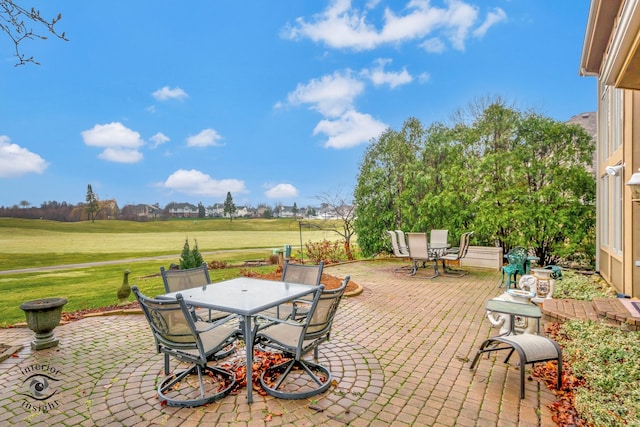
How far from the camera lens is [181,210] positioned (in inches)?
622

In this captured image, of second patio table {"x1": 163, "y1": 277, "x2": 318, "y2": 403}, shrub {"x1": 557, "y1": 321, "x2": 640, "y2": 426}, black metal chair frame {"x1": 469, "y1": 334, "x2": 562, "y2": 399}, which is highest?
second patio table {"x1": 163, "y1": 277, "x2": 318, "y2": 403}

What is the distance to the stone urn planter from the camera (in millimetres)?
3902

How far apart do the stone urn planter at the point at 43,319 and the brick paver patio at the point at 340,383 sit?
0.18m

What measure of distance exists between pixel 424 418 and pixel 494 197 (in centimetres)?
861

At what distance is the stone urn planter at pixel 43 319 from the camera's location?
390 centimetres

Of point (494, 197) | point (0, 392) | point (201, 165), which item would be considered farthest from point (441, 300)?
point (201, 165)

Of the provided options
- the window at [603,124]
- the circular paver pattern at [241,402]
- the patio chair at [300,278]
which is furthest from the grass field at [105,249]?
the window at [603,124]

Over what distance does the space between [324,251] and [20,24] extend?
33.2 ft

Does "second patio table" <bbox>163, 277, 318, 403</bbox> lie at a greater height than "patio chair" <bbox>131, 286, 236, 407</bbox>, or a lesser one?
greater

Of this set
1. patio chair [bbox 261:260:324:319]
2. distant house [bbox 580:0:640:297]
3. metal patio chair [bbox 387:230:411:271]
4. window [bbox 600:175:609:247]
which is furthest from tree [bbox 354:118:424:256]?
patio chair [bbox 261:260:324:319]

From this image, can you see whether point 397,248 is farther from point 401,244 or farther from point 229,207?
point 229,207

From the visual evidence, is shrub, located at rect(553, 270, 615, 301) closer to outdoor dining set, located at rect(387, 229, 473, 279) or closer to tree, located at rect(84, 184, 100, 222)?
outdoor dining set, located at rect(387, 229, 473, 279)

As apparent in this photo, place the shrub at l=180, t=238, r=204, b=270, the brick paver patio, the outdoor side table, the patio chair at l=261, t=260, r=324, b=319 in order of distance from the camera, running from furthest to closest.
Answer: the shrub at l=180, t=238, r=204, b=270
the patio chair at l=261, t=260, r=324, b=319
the outdoor side table
the brick paver patio

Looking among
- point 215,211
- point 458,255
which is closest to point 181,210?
point 215,211
